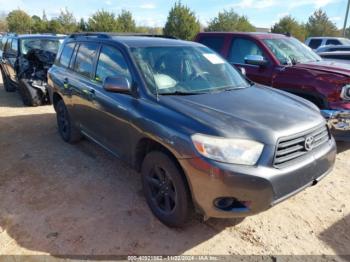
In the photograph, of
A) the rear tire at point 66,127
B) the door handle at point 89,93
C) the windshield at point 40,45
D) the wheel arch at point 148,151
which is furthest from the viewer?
the windshield at point 40,45

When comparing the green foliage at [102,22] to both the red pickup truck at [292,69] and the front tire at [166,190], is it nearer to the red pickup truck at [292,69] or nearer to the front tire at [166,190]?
the red pickup truck at [292,69]

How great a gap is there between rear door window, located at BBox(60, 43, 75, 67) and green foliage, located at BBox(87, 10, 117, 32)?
2890 centimetres

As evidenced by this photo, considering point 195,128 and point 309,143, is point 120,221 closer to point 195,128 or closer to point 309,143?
point 195,128

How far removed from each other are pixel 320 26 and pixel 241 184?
3730 centimetres

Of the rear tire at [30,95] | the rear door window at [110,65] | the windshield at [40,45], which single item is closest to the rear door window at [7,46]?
the windshield at [40,45]

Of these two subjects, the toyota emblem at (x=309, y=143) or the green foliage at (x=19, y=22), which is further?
the green foliage at (x=19, y=22)

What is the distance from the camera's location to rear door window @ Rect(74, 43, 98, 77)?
14.0 ft

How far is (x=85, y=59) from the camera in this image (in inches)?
176

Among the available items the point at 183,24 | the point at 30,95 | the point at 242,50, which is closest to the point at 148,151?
the point at 242,50

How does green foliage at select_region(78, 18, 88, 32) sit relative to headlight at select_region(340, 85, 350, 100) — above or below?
above

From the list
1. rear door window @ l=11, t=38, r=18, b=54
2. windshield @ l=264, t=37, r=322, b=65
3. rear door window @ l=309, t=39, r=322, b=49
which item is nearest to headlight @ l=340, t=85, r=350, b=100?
windshield @ l=264, t=37, r=322, b=65

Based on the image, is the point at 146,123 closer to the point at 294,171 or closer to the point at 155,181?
the point at 155,181

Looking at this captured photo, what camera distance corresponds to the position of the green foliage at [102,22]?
32.6 meters

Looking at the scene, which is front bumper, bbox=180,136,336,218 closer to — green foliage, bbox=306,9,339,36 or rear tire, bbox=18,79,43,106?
rear tire, bbox=18,79,43,106
